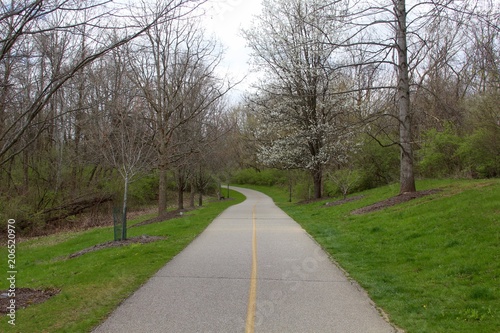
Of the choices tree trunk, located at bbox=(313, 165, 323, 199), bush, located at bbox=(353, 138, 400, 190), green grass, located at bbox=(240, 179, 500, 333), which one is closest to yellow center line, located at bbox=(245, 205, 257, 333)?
green grass, located at bbox=(240, 179, 500, 333)

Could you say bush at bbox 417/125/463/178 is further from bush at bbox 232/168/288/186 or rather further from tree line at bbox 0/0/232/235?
bush at bbox 232/168/288/186

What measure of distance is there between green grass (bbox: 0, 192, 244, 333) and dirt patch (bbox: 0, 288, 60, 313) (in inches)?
9.0

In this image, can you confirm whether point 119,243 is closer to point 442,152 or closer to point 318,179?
point 442,152

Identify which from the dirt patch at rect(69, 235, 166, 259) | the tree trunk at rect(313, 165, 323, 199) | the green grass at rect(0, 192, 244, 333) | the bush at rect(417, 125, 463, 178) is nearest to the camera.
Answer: the green grass at rect(0, 192, 244, 333)

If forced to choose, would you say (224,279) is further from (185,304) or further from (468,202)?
(468,202)

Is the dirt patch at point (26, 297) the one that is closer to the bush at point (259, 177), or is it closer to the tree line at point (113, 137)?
the tree line at point (113, 137)

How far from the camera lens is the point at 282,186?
56406mm

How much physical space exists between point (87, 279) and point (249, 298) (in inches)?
139

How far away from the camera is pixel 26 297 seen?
6934 mm

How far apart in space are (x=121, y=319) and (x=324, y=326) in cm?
261

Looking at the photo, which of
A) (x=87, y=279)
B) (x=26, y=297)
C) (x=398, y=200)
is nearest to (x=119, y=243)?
(x=87, y=279)

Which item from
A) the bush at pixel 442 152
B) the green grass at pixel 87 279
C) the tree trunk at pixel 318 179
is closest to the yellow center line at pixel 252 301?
the green grass at pixel 87 279

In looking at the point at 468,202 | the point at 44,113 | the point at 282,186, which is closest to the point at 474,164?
the point at 468,202

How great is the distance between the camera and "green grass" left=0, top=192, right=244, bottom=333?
5.36m
